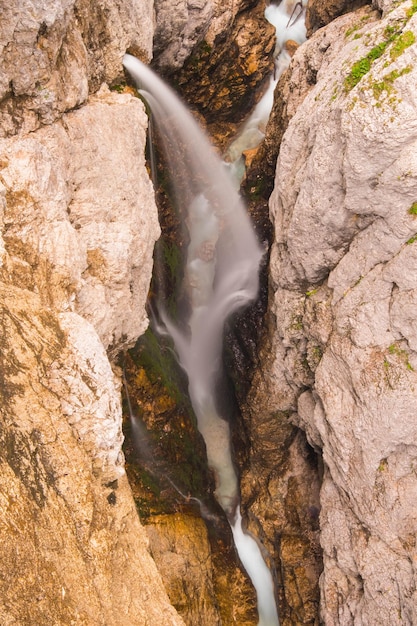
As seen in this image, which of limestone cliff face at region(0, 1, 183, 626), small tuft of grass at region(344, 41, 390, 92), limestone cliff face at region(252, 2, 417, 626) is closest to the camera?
limestone cliff face at region(0, 1, 183, 626)

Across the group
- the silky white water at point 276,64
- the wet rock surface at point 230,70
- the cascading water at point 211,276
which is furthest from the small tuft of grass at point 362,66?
the silky white water at point 276,64

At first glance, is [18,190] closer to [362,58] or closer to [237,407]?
[362,58]

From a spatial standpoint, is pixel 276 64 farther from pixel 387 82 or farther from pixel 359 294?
pixel 359 294

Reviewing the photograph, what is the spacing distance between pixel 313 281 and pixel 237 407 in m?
4.96

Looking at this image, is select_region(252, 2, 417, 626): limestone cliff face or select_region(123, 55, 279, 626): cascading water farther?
select_region(123, 55, 279, 626): cascading water

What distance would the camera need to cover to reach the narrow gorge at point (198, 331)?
221 inches

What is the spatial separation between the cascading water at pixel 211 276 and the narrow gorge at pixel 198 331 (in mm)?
92

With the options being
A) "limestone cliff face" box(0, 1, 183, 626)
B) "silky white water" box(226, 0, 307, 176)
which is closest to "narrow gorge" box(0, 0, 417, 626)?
"limestone cliff face" box(0, 1, 183, 626)

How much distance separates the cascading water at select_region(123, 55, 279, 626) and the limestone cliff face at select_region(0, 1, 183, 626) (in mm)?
3707

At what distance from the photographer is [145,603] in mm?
6223

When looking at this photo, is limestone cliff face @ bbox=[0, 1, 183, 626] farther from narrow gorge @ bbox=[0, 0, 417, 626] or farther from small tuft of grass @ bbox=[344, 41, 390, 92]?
small tuft of grass @ bbox=[344, 41, 390, 92]

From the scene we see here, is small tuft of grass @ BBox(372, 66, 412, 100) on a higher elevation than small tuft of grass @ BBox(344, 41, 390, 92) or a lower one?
lower

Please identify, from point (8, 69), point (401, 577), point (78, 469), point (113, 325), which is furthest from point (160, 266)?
point (401, 577)

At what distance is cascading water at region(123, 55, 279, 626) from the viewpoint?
41.9ft
